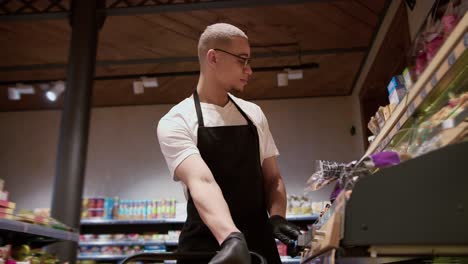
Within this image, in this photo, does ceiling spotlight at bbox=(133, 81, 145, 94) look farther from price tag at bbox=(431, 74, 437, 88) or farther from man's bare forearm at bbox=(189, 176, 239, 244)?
price tag at bbox=(431, 74, 437, 88)

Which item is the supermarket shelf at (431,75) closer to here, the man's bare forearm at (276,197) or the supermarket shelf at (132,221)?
the man's bare forearm at (276,197)

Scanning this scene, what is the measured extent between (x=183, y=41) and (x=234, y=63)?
444 cm

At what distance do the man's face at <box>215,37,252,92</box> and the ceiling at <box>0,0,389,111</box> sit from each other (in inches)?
128

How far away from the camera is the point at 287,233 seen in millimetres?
1523

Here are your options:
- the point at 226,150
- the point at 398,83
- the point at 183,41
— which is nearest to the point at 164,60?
the point at 183,41

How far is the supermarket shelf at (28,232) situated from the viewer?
107 inches

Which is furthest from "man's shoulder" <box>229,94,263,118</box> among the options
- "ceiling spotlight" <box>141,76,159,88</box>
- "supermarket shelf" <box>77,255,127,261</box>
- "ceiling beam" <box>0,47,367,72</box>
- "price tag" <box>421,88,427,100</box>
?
"supermarket shelf" <box>77,255,127,261</box>

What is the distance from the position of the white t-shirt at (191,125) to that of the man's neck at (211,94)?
3 centimetres

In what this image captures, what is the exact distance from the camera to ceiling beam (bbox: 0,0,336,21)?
4.86 metres

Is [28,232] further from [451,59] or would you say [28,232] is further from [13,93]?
[13,93]

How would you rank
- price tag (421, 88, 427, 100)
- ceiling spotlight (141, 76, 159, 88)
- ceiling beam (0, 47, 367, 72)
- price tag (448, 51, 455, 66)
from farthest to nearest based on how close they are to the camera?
ceiling spotlight (141, 76, 159, 88) → ceiling beam (0, 47, 367, 72) → price tag (421, 88, 427, 100) → price tag (448, 51, 455, 66)

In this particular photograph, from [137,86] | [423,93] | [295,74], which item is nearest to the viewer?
[423,93]

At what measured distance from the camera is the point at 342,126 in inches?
300

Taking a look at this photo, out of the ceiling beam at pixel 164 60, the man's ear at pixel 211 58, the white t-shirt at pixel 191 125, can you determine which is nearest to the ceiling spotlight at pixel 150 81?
the ceiling beam at pixel 164 60
